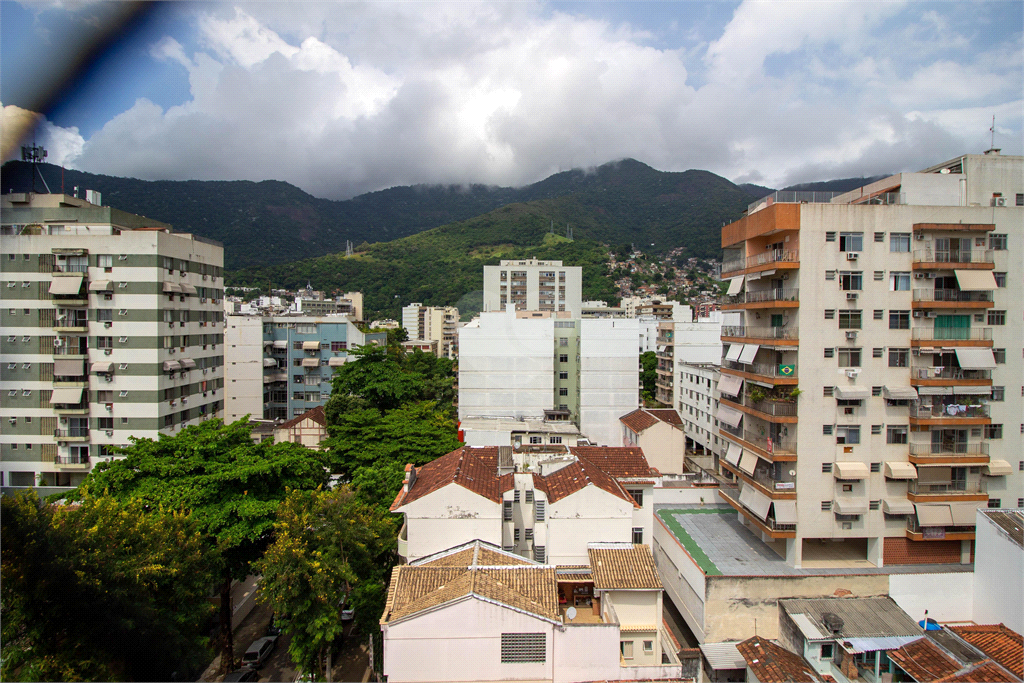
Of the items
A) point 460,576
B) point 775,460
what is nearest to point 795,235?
point 775,460

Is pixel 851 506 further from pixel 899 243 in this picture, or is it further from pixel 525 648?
pixel 525 648

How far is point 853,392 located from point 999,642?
19.7ft

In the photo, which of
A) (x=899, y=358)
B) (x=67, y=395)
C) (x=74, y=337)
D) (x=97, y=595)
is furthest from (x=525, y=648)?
(x=74, y=337)

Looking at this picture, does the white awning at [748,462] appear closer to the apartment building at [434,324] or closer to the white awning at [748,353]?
the white awning at [748,353]

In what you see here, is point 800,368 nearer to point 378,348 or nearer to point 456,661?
point 456,661

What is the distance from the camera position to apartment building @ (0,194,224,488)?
20000 millimetres

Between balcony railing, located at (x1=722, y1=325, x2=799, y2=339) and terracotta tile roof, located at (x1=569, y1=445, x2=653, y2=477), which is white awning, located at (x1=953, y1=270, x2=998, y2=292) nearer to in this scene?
balcony railing, located at (x1=722, y1=325, x2=799, y2=339)

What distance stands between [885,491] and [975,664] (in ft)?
15.5

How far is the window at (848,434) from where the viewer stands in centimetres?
1480

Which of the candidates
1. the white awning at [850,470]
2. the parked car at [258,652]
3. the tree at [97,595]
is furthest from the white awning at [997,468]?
the parked car at [258,652]

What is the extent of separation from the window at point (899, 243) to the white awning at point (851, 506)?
6.86m

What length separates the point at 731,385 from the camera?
1739cm

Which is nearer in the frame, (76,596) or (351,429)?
(76,596)

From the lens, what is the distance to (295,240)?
9525 cm
